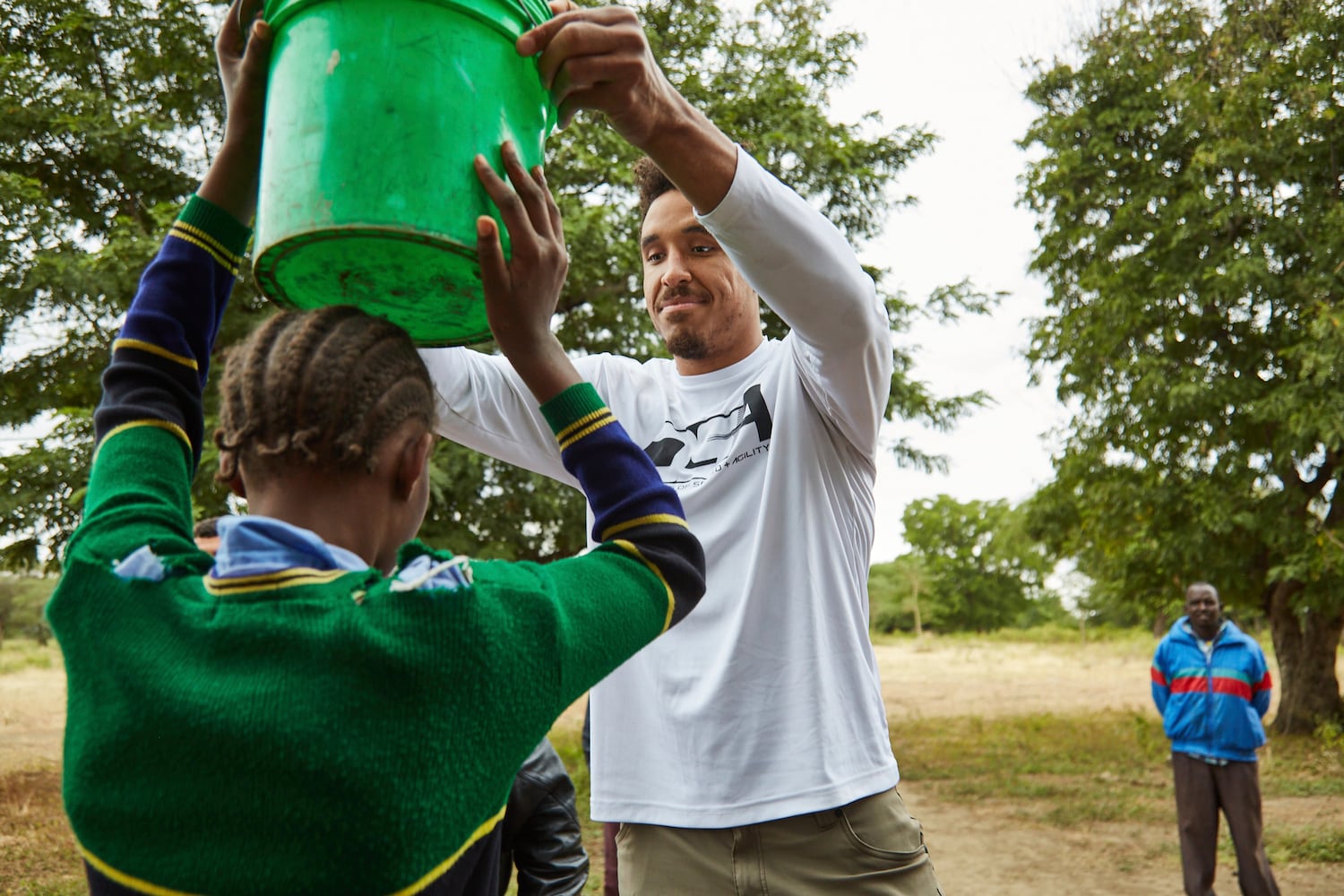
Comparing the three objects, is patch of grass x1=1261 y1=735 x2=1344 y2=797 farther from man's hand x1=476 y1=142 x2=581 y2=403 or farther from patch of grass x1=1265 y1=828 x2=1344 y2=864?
man's hand x1=476 y1=142 x2=581 y2=403

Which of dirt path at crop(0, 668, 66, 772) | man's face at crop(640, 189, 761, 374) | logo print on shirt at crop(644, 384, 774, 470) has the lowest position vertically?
dirt path at crop(0, 668, 66, 772)

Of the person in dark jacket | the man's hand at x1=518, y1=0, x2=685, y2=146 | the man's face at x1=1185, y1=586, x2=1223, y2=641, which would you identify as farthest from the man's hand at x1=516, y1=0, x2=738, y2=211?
the man's face at x1=1185, y1=586, x2=1223, y2=641

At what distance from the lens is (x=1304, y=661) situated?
1424cm

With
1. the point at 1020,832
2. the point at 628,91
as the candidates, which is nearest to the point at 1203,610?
the point at 1020,832

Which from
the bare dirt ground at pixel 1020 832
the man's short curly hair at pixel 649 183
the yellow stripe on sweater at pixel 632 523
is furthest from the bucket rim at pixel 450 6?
the bare dirt ground at pixel 1020 832

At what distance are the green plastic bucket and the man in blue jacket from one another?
737 centimetres

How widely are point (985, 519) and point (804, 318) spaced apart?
7225cm

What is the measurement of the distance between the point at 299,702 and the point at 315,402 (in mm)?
341

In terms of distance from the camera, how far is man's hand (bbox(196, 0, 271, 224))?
1.52 meters

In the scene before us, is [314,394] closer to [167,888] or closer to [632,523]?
[632,523]

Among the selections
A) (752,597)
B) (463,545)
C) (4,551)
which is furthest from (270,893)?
(4,551)

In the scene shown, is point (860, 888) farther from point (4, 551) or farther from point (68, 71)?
point (68, 71)

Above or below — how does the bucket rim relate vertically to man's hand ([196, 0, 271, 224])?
above

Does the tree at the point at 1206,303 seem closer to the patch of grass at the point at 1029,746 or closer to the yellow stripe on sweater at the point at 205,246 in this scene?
the patch of grass at the point at 1029,746
